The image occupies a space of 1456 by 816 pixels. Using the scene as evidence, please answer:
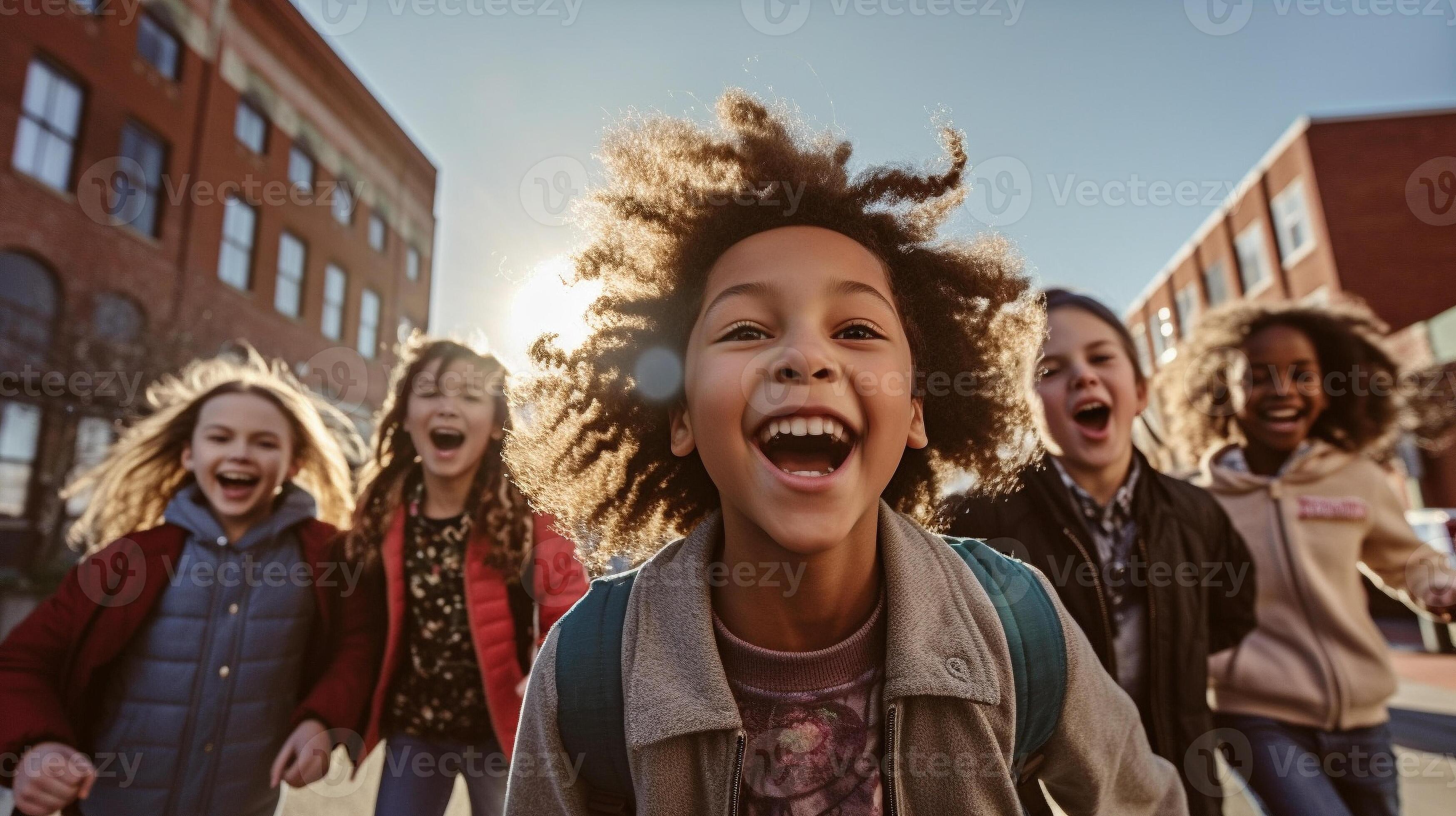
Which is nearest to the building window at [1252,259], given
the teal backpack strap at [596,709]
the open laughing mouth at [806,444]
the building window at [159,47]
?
the open laughing mouth at [806,444]

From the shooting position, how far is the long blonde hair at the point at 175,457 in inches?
144

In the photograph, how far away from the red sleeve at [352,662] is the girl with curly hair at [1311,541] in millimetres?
3477

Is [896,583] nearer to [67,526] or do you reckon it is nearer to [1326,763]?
[1326,763]

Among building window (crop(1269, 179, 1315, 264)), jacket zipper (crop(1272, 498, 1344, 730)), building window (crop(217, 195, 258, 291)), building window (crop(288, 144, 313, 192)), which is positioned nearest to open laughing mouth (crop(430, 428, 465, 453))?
jacket zipper (crop(1272, 498, 1344, 730))

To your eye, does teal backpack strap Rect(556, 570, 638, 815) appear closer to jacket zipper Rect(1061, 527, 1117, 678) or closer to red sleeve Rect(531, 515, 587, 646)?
red sleeve Rect(531, 515, 587, 646)

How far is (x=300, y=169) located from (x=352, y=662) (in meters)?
19.6

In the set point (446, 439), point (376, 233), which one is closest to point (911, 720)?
point (446, 439)

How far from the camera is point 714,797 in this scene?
1.63 metres

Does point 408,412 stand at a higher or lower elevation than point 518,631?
higher

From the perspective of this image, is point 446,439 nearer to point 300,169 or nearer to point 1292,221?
point 300,169

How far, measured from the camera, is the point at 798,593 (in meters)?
1.85

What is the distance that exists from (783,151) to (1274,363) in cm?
296

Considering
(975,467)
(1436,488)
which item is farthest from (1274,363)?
(1436,488)

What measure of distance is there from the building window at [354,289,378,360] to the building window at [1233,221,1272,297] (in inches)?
924
